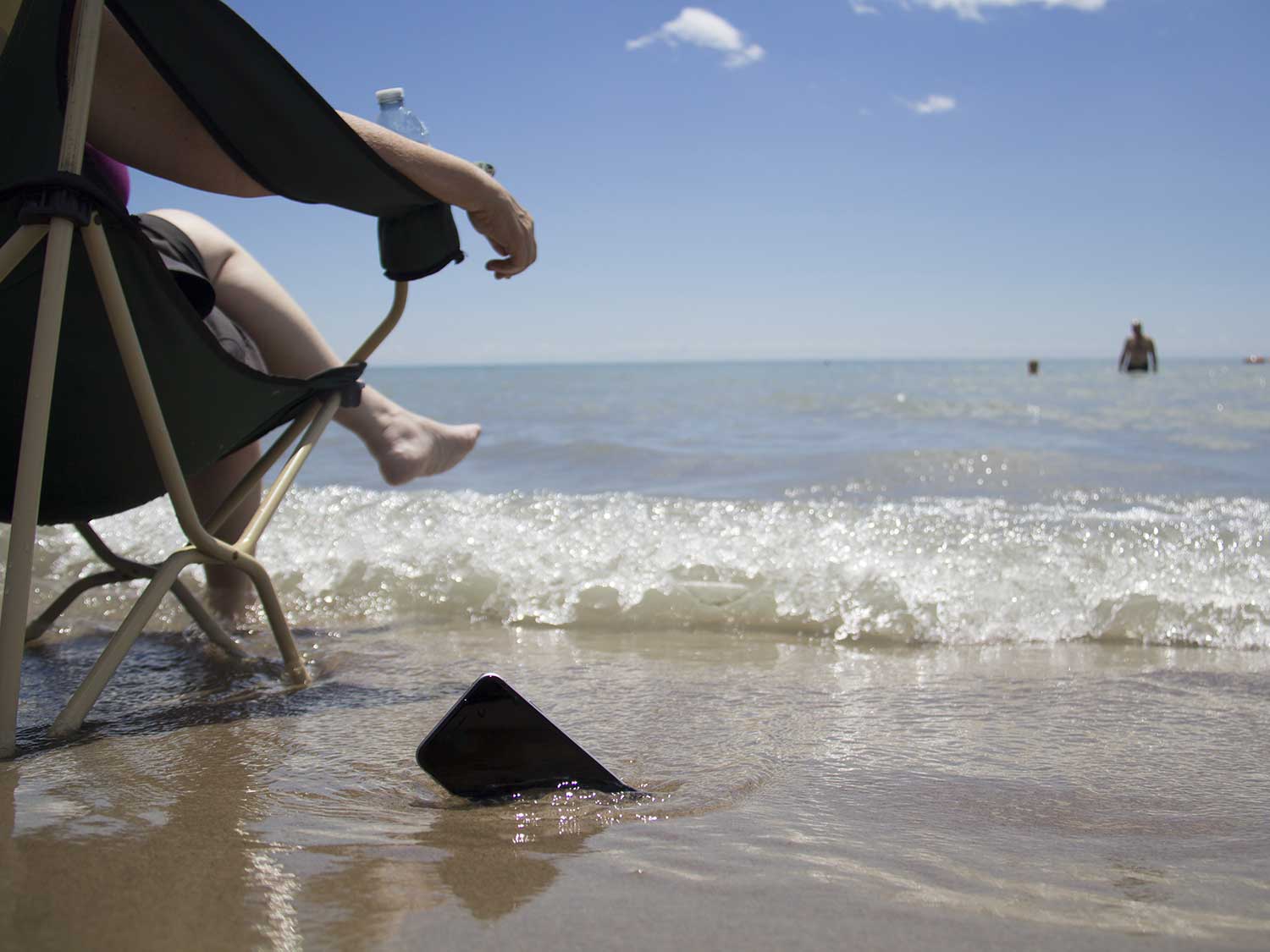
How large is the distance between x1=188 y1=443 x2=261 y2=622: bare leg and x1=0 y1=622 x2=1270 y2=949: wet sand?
0.34 metres

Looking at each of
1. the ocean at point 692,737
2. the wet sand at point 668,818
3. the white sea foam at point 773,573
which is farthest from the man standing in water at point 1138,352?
the wet sand at point 668,818

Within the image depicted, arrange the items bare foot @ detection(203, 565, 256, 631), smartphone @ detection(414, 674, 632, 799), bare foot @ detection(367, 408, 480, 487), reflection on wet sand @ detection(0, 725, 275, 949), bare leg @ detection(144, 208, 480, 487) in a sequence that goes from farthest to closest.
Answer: bare foot @ detection(203, 565, 256, 631) → bare foot @ detection(367, 408, 480, 487) → bare leg @ detection(144, 208, 480, 487) → smartphone @ detection(414, 674, 632, 799) → reflection on wet sand @ detection(0, 725, 275, 949)

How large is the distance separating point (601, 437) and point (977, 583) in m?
7.09

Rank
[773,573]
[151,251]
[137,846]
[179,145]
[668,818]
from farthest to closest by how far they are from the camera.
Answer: [773,573], [179,145], [151,251], [668,818], [137,846]

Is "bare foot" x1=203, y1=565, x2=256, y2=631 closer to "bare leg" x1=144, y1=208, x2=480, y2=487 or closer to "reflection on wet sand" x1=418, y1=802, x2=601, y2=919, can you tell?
"bare leg" x1=144, y1=208, x2=480, y2=487

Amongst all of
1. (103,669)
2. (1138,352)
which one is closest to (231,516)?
(103,669)

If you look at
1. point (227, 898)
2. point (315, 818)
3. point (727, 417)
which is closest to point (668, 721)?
point (315, 818)

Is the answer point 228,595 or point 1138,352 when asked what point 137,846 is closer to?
point 228,595

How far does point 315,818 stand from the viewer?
129 centimetres

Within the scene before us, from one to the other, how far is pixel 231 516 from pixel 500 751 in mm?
1333

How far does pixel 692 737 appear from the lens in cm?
173

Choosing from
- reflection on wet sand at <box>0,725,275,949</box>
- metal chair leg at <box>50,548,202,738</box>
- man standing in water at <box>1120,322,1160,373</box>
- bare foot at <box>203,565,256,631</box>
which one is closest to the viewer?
reflection on wet sand at <box>0,725,275,949</box>

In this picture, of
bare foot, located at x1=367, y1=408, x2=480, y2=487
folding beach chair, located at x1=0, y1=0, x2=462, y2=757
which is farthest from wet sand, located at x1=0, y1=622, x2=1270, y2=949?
bare foot, located at x1=367, y1=408, x2=480, y2=487

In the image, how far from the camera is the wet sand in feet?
3.32
